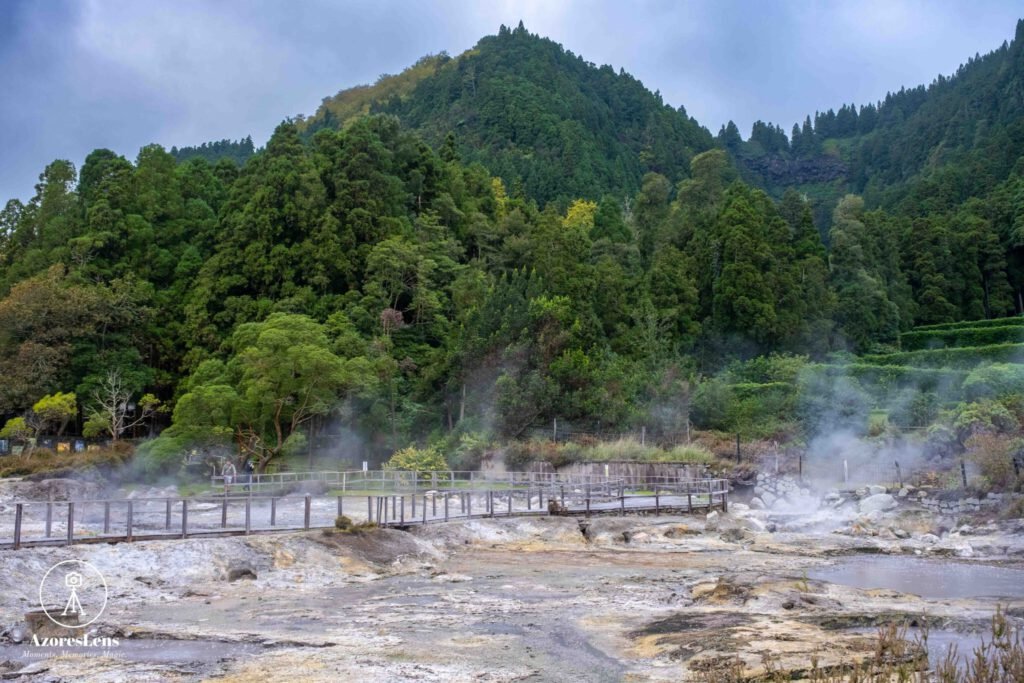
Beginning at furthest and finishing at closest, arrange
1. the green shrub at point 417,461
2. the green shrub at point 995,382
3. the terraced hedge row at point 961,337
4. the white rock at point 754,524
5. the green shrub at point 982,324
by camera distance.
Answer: the green shrub at point 982,324
the terraced hedge row at point 961,337
the green shrub at point 995,382
the green shrub at point 417,461
the white rock at point 754,524

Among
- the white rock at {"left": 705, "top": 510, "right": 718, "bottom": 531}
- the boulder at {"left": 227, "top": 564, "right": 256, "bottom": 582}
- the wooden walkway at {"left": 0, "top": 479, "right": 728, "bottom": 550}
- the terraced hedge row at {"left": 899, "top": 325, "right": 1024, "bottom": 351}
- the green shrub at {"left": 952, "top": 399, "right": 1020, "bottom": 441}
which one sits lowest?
the white rock at {"left": 705, "top": 510, "right": 718, "bottom": 531}

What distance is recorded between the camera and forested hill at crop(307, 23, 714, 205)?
10690cm

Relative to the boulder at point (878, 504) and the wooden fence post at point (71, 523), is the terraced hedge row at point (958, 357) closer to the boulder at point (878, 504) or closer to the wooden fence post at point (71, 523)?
the boulder at point (878, 504)

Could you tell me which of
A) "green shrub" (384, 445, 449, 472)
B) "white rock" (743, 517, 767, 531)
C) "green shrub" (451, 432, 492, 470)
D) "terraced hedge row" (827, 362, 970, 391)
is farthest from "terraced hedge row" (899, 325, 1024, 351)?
"green shrub" (384, 445, 449, 472)

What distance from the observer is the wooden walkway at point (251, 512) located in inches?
665

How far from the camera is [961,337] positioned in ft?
193

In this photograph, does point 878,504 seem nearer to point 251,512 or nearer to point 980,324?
point 251,512

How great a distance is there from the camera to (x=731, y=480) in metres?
36.8

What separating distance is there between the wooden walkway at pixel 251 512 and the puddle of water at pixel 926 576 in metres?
8.49

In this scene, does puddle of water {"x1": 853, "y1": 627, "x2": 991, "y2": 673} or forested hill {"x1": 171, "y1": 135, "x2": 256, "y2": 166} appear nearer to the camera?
puddle of water {"x1": 853, "y1": 627, "x2": 991, "y2": 673}

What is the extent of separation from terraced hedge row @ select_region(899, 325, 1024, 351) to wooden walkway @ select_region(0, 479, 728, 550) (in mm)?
33623

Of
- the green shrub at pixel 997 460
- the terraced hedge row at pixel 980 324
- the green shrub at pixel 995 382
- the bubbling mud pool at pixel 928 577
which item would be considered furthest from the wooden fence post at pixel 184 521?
the terraced hedge row at pixel 980 324

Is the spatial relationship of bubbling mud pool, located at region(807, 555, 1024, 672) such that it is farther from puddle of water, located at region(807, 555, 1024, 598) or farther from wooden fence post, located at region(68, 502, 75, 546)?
wooden fence post, located at region(68, 502, 75, 546)

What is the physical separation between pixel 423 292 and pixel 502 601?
123 feet
